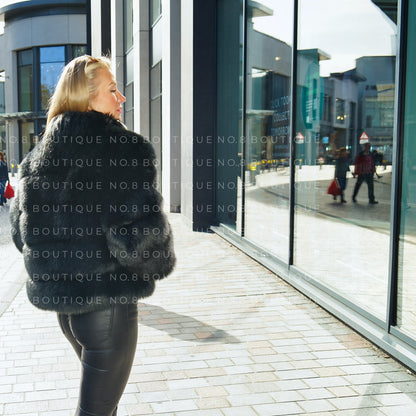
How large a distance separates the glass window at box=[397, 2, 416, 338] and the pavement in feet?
1.33

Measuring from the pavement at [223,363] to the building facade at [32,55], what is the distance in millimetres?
36418

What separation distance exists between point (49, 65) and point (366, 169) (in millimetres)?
39631

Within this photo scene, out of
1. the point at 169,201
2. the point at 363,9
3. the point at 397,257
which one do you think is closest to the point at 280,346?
the point at 397,257

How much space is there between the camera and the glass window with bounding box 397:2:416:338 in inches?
161

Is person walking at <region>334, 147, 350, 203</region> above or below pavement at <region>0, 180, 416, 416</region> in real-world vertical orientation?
above

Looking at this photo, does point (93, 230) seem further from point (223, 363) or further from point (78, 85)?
point (223, 363)

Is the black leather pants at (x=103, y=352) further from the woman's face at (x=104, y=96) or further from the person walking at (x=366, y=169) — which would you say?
the person walking at (x=366, y=169)

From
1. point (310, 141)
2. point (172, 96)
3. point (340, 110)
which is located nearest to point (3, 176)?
point (172, 96)

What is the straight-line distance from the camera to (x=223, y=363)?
3977 mm

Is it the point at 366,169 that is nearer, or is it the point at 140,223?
the point at 140,223

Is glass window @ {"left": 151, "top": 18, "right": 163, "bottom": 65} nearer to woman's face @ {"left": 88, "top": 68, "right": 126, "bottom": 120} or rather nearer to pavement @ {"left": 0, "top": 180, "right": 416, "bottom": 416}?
pavement @ {"left": 0, "top": 180, "right": 416, "bottom": 416}

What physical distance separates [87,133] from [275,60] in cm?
583

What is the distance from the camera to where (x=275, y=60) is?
746cm

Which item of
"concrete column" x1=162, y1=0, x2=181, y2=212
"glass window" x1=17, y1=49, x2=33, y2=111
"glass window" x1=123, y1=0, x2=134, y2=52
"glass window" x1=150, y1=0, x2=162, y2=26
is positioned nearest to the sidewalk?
"concrete column" x1=162, y1=0, x2=181, y2=212
